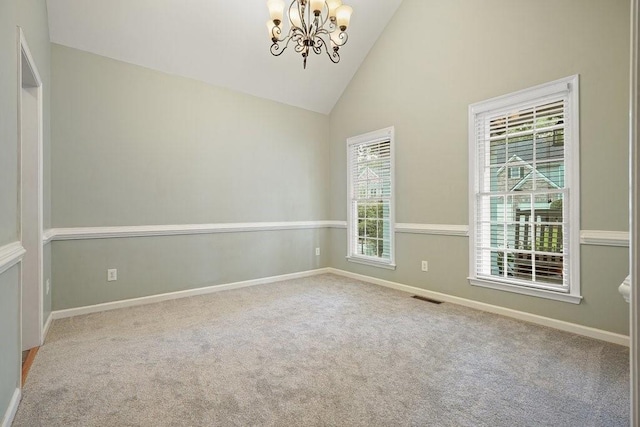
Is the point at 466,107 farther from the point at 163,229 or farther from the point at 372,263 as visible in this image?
the point at 163,229

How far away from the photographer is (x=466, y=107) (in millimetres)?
3469

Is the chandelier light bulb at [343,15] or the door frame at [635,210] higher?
the chandelier light bulb at [343,15]

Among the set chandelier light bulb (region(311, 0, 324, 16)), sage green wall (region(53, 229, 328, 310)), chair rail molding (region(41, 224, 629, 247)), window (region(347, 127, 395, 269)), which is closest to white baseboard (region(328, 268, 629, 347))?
window (region(347, 127, 395, 269))

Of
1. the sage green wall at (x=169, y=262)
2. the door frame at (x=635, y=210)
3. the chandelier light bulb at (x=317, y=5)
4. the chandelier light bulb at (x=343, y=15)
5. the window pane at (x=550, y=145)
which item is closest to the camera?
the door frame at (x=635, y=210)

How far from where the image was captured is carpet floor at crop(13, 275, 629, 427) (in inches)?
66.6

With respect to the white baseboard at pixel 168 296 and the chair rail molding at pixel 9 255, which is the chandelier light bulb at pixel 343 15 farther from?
the white baseboard at pixel 168 296

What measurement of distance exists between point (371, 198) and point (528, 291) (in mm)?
2184

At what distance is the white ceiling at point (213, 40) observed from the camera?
3141 millimetres

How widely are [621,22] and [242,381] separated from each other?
3714 mm

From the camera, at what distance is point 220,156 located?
4168mm

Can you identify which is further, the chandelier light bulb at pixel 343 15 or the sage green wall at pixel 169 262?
the sage green wall at pixel 169 262

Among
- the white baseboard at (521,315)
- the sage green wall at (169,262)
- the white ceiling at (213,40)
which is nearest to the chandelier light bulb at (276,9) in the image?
the white ceiling at (213,40)

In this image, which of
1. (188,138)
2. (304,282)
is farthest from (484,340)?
(188,138)

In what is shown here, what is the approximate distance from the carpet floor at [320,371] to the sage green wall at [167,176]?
610 millimetres
